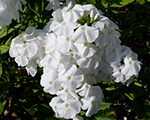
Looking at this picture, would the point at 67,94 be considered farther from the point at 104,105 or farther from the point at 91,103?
the point at 104,105

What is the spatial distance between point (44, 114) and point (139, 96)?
3.43 feet

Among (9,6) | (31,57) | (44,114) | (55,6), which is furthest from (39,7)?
(44,114)

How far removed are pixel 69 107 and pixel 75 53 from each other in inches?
14.2

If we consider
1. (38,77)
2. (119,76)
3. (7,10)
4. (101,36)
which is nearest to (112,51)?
(101,36)

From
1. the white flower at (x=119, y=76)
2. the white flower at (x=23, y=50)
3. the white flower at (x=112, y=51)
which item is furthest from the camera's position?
the white flower at (x=119, y=76)

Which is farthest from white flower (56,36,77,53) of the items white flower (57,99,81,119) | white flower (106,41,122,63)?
white flower (57,99,81,119)

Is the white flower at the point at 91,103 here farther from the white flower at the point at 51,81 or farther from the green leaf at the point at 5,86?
the green leaf at the point at 5,86

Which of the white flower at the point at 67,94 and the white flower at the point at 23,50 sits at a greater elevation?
the white flower at the point at 23,50

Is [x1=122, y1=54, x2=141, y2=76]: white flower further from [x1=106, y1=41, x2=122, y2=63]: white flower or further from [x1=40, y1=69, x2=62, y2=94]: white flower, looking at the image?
[x1=40, y1=69, x2=62, y2=94]: white flower

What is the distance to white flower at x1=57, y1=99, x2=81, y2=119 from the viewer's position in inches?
48.8

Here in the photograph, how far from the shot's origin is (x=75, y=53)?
3.82 feet

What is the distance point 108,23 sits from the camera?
1193 mm

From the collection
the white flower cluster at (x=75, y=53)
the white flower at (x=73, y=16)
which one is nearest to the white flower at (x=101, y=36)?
the white flower cluster at (x=75, y=53)

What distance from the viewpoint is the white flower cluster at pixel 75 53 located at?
1.13m
